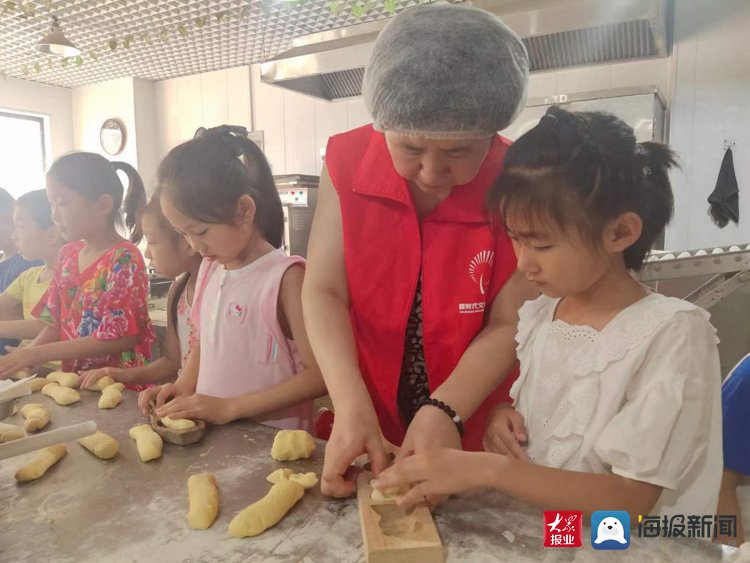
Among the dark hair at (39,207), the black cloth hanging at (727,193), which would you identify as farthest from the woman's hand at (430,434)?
the black cloth hanging at (727,193)

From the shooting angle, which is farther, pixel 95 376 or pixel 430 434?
pixel 95 376

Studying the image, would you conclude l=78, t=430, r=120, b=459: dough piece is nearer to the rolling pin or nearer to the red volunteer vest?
the rolling pin

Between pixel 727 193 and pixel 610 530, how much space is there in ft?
9.12

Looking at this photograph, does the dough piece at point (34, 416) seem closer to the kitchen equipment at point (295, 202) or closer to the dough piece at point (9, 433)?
the dough piece at point (9, 433)

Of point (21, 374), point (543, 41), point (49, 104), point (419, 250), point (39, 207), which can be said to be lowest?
point (21, 374)

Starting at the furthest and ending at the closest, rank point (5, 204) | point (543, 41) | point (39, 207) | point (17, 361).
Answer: point (5, 204), point (543, 41), point (39, 207), point (17, 361)

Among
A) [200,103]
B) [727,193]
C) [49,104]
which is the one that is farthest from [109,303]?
[49,104]

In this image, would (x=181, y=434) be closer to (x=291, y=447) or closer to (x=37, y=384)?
(x=291, y=447)

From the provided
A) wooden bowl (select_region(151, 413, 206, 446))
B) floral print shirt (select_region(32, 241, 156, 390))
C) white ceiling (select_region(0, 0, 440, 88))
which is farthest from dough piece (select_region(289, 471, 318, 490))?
white ceiling (select_region(0, 0, 440, 88))

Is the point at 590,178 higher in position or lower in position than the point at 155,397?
higher

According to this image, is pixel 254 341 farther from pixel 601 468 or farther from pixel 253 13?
pixel 253 13

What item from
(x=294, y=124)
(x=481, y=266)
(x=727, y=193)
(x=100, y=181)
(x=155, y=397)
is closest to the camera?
(x=481, y=266)

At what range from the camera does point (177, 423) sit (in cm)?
94

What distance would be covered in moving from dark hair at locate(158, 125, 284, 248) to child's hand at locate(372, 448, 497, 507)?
0.72 metres
